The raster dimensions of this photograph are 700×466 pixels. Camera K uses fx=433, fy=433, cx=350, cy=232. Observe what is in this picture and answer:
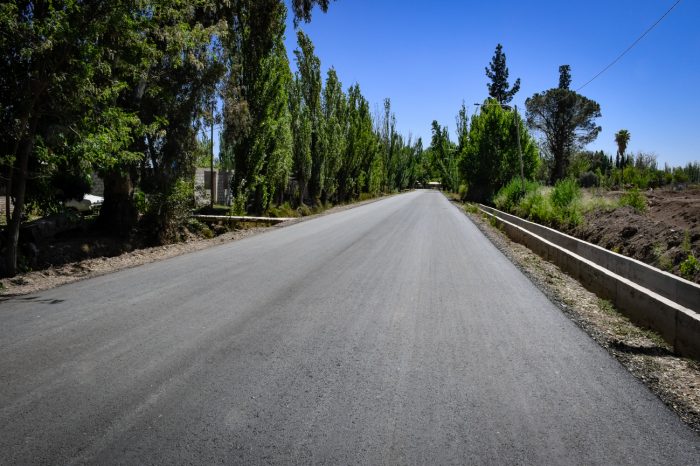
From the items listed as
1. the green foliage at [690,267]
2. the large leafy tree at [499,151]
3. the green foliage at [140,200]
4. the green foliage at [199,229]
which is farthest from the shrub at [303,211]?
the green foliage at [690,267]

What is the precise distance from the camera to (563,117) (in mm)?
61406

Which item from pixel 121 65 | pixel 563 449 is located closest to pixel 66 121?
pixel 121 65

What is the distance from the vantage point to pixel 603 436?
2.75m

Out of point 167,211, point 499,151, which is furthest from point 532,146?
point 167,211

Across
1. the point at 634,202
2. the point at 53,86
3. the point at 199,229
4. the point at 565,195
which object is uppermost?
the point at 53,86

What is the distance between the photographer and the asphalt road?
8.50ft

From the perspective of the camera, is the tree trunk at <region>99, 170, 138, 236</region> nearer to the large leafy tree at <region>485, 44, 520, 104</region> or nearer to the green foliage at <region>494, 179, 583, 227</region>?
the green foliage at <region>494, 179, 583, 227</region>

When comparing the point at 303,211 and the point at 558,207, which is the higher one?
the point at 558,207

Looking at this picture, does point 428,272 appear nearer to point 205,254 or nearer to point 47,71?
point 205,254

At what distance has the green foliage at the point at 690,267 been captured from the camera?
6.31m

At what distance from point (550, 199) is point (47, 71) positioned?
15.6 meters

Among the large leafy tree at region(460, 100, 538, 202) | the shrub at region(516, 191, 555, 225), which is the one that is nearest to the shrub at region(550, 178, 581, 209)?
the shrub at region(516, 191, 555, 225)

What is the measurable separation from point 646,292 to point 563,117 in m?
64.7

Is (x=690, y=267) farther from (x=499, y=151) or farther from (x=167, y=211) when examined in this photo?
(x=499, y=151)
